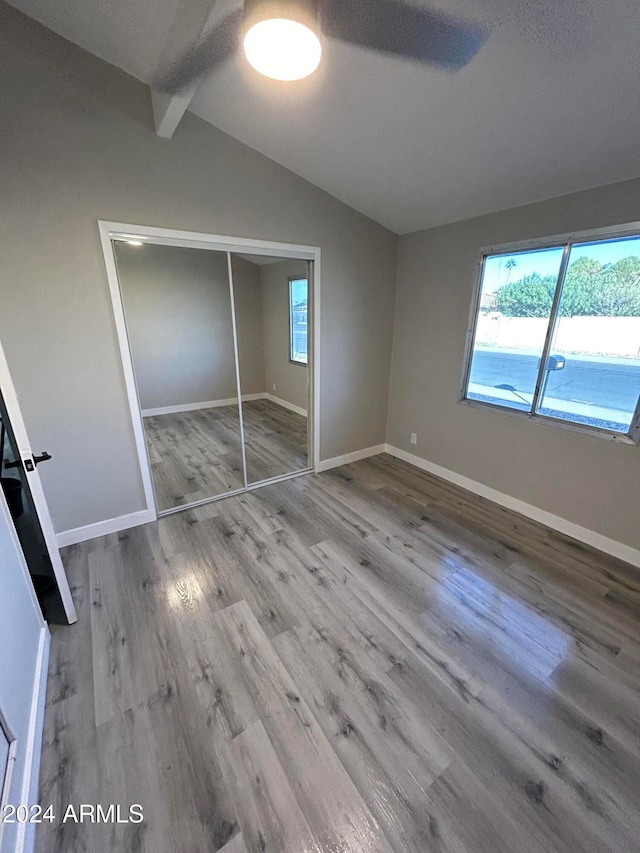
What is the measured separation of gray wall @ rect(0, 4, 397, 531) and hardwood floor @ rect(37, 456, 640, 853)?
0.83m

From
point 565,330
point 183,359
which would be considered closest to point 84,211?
point 183,359

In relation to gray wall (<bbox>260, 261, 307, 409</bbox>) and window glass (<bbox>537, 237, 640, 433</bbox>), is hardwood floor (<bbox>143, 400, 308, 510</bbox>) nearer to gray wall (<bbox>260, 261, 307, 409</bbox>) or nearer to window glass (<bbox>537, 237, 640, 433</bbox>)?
gray wall (<bbox>260, 261, 307, 409</bbox>)

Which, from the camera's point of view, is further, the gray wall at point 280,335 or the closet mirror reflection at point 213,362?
the gray wall at point 280,335

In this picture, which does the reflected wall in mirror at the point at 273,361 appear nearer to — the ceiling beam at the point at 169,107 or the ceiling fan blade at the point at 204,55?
the ceiling beam at the point at 169,107

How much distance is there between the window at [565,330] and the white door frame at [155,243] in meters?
1.44

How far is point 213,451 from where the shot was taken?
376 centimetres

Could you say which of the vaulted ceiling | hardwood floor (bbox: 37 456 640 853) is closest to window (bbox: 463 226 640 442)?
the vaulted ceiling

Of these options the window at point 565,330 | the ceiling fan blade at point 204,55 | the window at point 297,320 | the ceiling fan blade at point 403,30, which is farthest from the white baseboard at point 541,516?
the ceiling fan blade at point 204,55

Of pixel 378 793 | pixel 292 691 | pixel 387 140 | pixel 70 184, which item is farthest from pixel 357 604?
pixel 70 184

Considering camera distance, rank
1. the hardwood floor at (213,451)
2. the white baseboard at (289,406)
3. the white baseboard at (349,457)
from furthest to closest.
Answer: the white baseboard at (289,406)
the white baseboard at (349,457)
the hardwood floor at (213,451)

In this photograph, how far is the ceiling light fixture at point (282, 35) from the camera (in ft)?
3.13

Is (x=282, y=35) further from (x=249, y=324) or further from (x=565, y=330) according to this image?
(x=249, y=324)

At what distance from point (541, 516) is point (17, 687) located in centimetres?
326

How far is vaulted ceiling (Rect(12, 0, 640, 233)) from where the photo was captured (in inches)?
52.1
